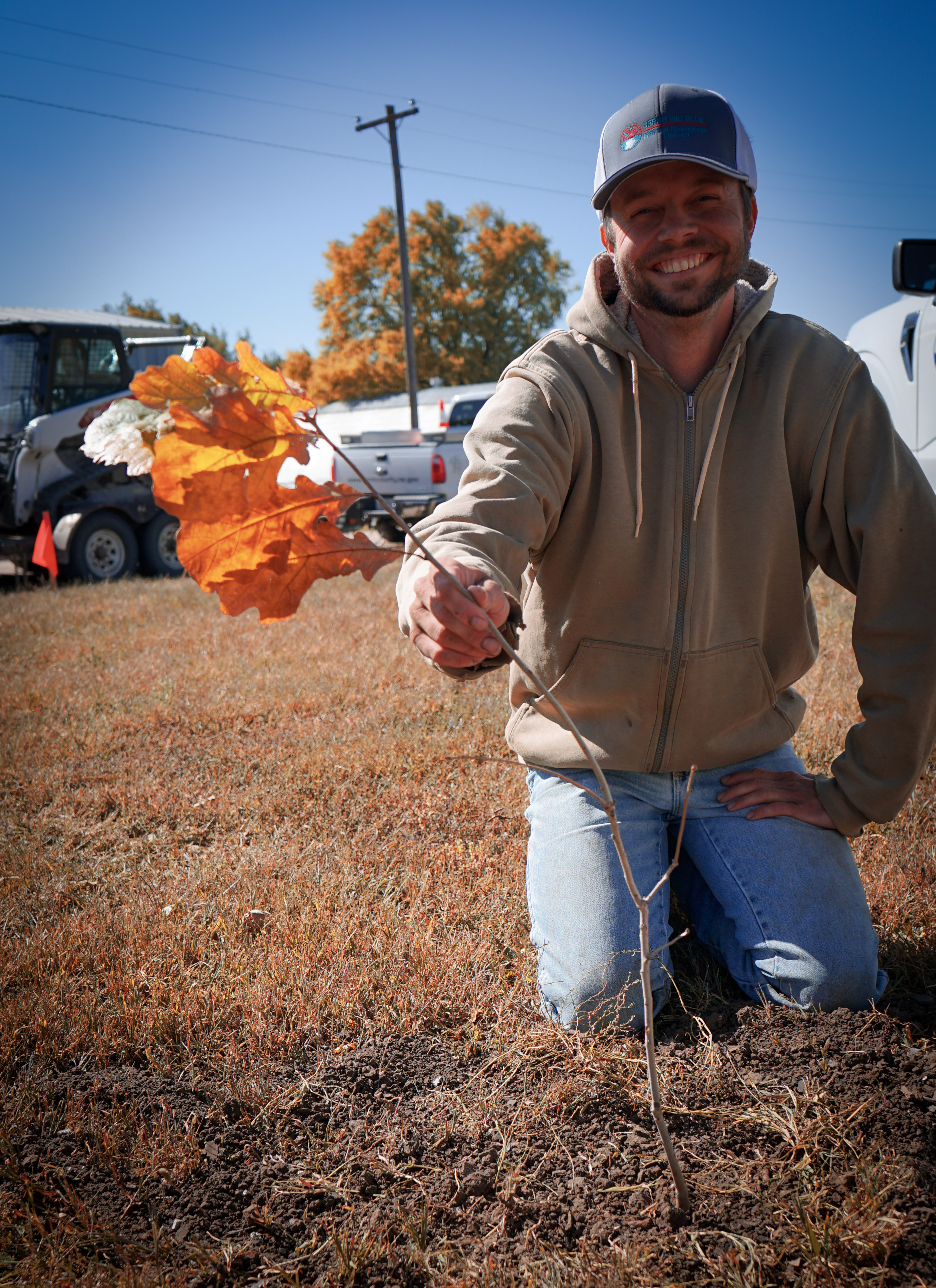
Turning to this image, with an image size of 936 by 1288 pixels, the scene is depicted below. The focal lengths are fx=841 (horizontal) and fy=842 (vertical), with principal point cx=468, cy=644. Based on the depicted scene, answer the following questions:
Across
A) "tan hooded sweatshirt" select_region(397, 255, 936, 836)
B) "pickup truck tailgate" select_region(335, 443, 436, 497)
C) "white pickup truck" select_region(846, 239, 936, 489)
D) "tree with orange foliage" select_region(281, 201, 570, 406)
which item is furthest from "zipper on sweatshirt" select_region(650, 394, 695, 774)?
"tree with orange foliage" select_region(281, 201, 570, 406)

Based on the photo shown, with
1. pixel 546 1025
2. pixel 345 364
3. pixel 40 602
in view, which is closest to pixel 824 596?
pixel 546 1025

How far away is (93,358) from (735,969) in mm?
10926

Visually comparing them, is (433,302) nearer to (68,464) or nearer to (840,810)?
(68,464)

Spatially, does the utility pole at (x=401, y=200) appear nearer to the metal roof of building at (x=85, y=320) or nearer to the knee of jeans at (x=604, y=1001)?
the metal roof of building at (x=85, y=320)

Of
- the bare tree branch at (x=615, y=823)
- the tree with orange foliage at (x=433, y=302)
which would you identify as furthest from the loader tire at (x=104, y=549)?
the tree with orange foliage at (x=433, y=302)

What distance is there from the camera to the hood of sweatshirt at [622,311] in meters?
2.35

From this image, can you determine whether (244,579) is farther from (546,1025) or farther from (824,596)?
(824,596)

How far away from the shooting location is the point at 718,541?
2.41 meters

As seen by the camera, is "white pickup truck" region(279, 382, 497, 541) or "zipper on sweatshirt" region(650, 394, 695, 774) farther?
"white pickup truck" region(279, 382, 497, 541)

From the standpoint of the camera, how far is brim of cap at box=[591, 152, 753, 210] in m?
2.13

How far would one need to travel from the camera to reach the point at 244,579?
1.45 m

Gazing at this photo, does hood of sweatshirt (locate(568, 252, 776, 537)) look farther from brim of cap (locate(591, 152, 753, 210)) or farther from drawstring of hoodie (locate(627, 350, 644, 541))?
brim of cap (locate(591, 152, 753, 210))

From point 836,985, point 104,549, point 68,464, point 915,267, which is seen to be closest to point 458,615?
point 836,985

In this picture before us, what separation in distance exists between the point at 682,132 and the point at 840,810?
1870 mm
